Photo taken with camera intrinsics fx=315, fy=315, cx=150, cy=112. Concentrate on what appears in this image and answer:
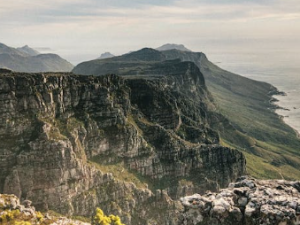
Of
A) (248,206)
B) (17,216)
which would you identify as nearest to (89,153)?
(17,216)

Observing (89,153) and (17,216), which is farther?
(89,153)

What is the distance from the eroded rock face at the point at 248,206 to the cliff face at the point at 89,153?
89.8 m

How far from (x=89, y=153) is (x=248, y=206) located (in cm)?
11222

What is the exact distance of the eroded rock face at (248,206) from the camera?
58.9m

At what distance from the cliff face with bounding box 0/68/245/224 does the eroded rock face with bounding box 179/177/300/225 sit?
8982cm

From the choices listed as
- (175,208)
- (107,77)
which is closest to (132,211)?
(175,208)

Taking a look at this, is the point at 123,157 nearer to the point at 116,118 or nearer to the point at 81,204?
the point at 116,118

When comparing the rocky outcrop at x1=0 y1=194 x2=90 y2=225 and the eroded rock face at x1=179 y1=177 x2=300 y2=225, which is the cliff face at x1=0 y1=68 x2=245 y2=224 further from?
the eroded rock face at x1=179 y1=177 x2=300 y2=225

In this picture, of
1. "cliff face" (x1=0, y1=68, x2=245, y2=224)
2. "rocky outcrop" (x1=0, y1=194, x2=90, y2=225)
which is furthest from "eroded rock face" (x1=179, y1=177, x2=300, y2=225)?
"cliff face" (x1=0, y1=68, x2=245, y2=224)

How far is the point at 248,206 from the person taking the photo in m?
62.6

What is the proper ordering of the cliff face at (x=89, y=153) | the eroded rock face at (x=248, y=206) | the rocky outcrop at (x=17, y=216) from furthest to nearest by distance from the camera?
the cliff face at (x=89, y=153) < the rocky outcrop at (x=17, y=216) < the eroded rock face at (x=248, y=206)

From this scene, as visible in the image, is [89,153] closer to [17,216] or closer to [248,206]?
[17,216]

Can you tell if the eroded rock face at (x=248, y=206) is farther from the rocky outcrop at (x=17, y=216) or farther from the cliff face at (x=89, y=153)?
the cliff face at (x=89, y=153)

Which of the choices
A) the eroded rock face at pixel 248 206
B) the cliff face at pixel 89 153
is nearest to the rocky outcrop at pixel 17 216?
the eroded rock face at pixel 248 206
